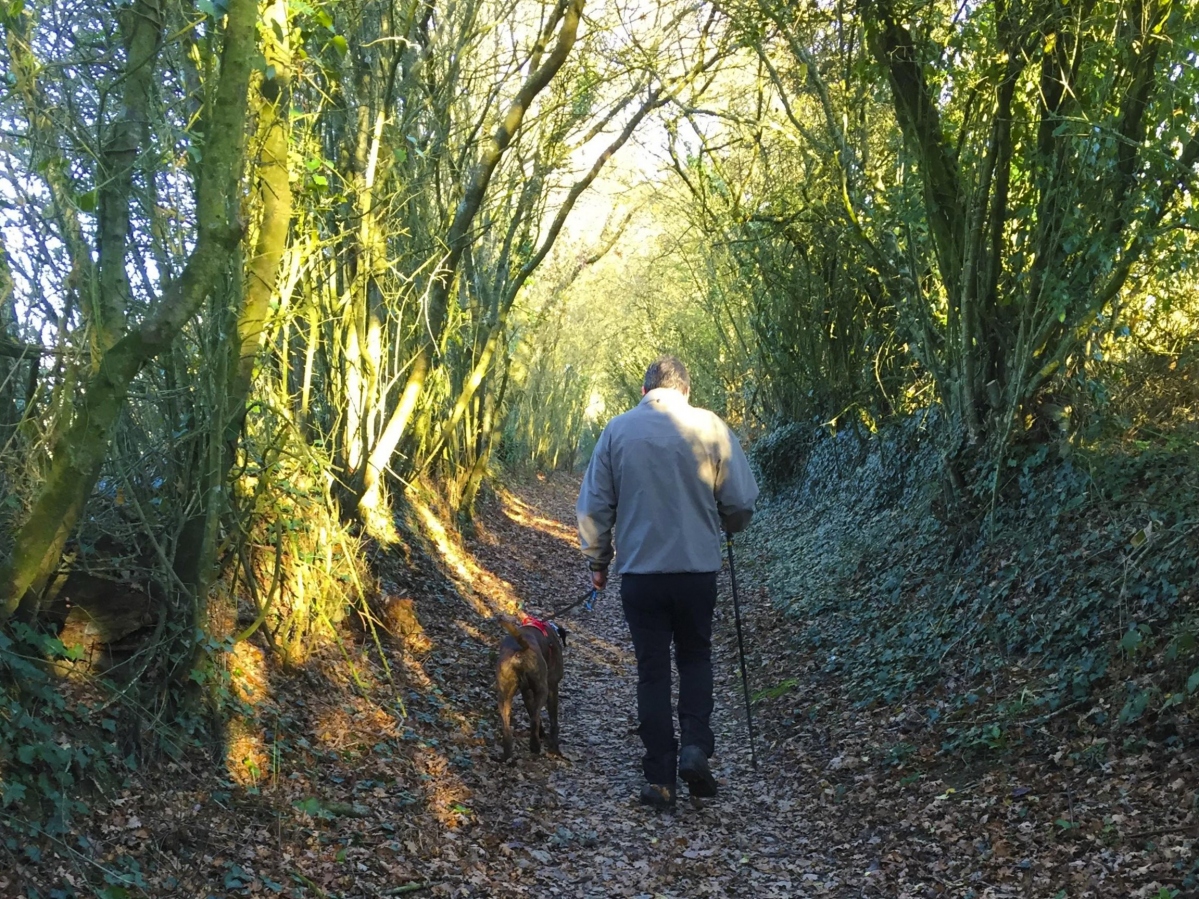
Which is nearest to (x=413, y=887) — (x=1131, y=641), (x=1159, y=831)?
(x=1159, y=831)

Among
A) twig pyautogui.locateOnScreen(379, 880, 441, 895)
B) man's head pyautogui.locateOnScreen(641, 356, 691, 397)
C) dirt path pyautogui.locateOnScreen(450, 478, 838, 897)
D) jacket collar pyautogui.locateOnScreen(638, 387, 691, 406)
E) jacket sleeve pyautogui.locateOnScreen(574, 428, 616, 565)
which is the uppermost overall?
man's head pyautogui.locateOnScreen(641, 356, 691, 397)

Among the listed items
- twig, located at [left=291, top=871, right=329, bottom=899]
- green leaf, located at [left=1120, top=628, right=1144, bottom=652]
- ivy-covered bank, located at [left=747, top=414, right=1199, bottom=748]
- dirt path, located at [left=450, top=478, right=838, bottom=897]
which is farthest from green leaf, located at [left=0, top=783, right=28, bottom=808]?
green leaf, located at [left=1120, top=628, right=1144, bottom=652]

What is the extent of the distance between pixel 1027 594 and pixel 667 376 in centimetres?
285

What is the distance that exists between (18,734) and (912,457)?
29.4 feet

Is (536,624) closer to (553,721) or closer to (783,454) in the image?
(553,721)

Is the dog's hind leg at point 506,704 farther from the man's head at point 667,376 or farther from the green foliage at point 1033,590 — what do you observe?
the green foliage at point 1033,590

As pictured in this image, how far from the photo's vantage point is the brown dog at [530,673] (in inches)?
223

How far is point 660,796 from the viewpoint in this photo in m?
5.20

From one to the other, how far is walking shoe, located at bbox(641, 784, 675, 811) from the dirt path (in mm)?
74

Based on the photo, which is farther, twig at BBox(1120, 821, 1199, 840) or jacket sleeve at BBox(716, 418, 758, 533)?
jacket sleeve at BBox(716, 418, 758, 533)

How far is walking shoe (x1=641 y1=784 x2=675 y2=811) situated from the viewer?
5199mm

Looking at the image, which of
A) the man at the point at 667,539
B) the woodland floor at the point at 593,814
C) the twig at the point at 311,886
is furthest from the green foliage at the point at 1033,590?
the twig at the point at 311,886

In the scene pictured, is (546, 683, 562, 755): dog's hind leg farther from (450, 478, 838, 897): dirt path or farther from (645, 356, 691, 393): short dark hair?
(645, 356, 691, 393): short dark hair

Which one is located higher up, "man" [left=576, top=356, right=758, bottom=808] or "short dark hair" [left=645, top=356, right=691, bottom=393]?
"short dark hair" [left=645, top=356, right=691, bottom=393]
